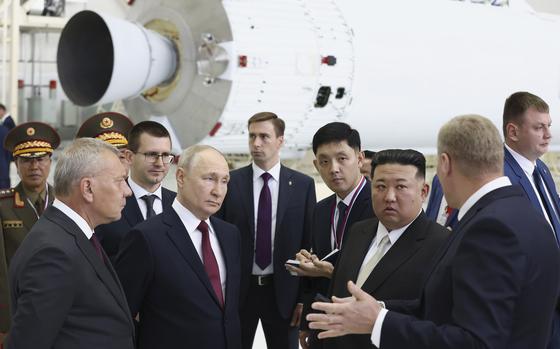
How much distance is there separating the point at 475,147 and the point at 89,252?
3.83 ft

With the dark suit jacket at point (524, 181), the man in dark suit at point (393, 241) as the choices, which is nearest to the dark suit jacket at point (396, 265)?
the man in dark suit at point (393, 241)

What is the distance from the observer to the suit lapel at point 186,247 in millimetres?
2770

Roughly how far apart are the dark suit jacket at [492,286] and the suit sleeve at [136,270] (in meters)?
1.07

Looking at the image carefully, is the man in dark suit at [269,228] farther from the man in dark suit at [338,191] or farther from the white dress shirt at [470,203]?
the white dress shirt at [470,203]

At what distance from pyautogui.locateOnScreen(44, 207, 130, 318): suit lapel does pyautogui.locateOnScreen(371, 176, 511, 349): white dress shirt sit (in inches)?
31.0

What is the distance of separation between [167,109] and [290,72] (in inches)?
41.2

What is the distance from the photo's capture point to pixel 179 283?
2.74 m

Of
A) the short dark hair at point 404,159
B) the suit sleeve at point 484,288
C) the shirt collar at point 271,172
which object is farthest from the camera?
the shirt collar at point 271,172

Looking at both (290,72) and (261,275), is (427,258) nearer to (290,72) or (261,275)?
(261,275)

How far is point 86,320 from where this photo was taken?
2170mm

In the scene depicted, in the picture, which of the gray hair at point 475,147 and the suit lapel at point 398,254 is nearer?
the gray hair at point 475,147

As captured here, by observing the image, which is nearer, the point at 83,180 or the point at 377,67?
the point at 83,180

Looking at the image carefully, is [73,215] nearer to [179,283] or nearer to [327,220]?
[179,283]

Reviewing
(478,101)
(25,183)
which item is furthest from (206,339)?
(478,101)
